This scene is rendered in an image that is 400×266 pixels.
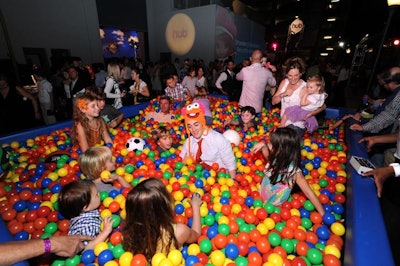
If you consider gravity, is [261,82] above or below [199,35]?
below

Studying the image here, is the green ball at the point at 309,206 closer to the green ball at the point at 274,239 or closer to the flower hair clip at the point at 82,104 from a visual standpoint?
the green ball at the point at 274,239

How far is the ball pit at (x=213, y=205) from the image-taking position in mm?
1795

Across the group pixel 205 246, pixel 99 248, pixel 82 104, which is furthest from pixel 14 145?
pixel 205 246

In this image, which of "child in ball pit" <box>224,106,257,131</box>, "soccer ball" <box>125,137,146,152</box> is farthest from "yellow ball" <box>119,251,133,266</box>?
"child in ball pit" <box>224,106,257,131</box>

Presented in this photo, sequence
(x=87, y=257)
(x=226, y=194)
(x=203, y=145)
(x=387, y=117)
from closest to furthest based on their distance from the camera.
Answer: (x=87, y=257) < (x=226, y=194) < (x=387, y=117) < (x=203, y=145)

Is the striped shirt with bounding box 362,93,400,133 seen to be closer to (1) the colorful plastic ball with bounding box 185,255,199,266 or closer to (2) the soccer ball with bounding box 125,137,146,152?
(1) the colorful plastic ball with bounding box 185,255,199,266

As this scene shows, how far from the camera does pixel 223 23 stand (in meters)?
13.0

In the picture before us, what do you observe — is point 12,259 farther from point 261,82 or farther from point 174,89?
point 174,89

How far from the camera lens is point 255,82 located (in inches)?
175

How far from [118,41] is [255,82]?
10361mm

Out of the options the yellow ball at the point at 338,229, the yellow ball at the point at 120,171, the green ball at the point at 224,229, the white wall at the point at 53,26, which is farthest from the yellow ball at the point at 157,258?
the white wall at the point at 53,26

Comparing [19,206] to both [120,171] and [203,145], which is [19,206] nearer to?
[120,171]

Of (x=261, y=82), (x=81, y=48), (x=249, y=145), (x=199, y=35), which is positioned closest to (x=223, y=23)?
(x=199, y=35)

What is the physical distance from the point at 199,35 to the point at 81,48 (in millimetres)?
6291
